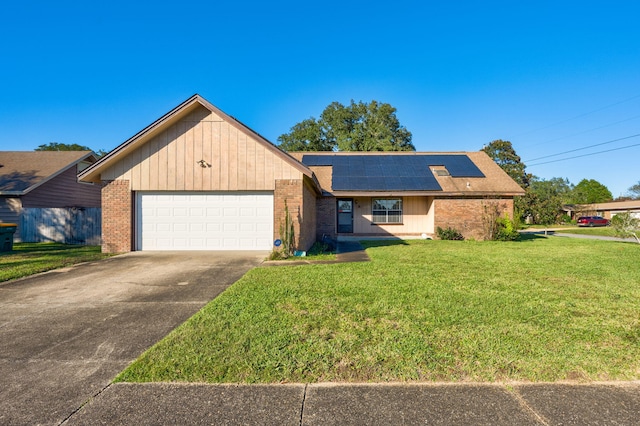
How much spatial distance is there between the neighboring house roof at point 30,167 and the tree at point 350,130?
78.6 feet

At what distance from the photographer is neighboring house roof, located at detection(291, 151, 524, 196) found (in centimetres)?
1620

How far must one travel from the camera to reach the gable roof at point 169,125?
10438mm

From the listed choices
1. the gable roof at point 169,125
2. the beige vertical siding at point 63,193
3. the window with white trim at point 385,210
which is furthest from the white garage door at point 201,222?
the beige vertical siding at point 63,193

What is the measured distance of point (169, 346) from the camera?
3453 mm

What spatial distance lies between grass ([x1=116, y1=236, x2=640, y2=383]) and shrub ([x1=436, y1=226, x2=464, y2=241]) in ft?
29.6

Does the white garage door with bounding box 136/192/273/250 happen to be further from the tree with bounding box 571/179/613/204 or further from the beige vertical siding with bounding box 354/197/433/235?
the tree with bounding box 571/179/613/204

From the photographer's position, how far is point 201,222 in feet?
37.0

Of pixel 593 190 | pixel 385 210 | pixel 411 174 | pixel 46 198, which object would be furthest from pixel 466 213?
pixel 593 190

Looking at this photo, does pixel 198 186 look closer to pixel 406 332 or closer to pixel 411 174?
pixel 406 332

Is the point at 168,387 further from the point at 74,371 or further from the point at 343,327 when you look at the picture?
the point at 343,327

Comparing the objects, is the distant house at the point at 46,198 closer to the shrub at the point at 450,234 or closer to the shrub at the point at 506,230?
the shrub at the point at 450,234

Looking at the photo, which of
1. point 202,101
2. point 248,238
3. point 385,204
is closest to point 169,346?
point 248,238

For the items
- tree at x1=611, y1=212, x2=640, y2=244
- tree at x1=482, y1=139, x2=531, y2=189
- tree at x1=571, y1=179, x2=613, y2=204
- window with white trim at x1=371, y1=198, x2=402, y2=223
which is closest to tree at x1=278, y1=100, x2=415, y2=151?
tree at x1=482, y1=139, x2=531, y2=189

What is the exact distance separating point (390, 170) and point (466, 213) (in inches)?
189
